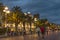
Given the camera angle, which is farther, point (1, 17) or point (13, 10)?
point (13, 10)

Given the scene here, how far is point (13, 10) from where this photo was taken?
86.1 meters

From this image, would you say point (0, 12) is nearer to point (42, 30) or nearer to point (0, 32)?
point (0, 32)

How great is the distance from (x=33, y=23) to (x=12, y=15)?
161 feet

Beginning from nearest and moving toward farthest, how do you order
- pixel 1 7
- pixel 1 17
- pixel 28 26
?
pixel 1 7 < pixel 1 17 < pixel 28 26

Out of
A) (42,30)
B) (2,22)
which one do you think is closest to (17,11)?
(2,22)

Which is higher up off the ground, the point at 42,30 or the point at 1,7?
the point at 1,7

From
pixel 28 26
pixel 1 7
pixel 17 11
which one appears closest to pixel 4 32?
pixel 1 7

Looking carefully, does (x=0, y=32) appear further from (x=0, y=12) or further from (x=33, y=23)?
(x=33, y=23)

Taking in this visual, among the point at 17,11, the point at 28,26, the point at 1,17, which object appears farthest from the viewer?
the point at 28,26

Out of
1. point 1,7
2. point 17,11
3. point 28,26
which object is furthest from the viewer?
point 28,26

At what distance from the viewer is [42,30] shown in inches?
835

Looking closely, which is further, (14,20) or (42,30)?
(14,20)

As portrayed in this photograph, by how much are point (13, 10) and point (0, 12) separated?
10.5 meters

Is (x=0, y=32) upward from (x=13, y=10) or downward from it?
downward
